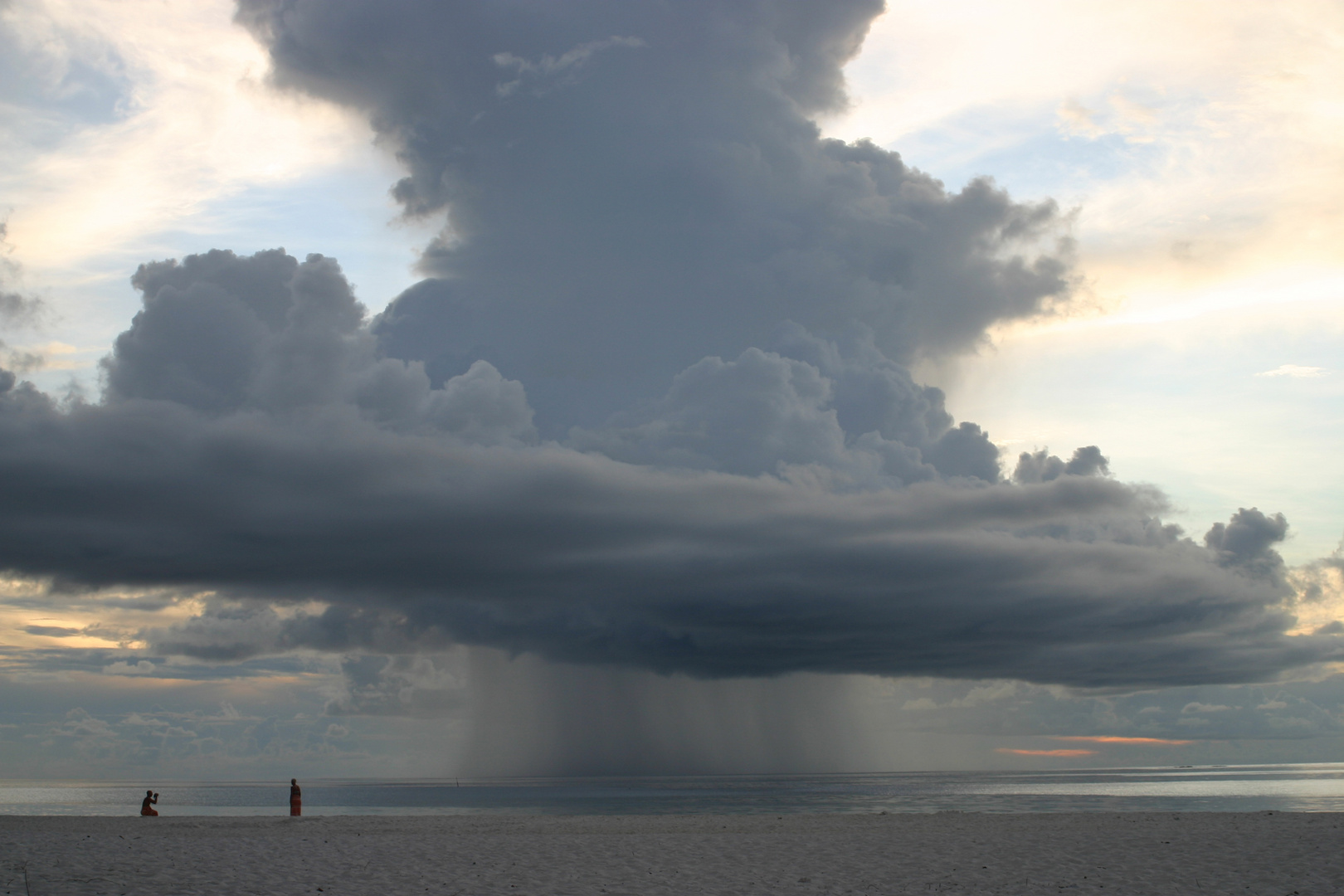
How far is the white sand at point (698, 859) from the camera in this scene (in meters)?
28.3

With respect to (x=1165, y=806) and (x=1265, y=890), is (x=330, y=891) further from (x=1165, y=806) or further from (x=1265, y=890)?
(x=1165, y=806)

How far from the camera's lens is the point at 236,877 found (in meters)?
29.3

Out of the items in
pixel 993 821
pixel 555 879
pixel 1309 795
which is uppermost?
pixel 555 879

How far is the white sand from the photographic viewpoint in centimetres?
2828

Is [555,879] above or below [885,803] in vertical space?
above

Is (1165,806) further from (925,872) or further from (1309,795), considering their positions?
(925,872)

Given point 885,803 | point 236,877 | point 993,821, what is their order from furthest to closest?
point 885,803 < point 993,821 < point 236,877

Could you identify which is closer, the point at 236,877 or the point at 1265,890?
the point at 1265,890

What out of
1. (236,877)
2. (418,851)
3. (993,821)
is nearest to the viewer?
(236,877)

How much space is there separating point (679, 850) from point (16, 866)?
22.9 metres

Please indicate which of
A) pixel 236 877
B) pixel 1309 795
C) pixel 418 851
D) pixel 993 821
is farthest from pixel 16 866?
pixel 1309 795

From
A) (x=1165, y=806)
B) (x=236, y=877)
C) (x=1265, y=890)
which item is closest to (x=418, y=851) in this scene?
(x=236, y=877)

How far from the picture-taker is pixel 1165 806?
268 feet

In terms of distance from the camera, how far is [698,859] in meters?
35.6
